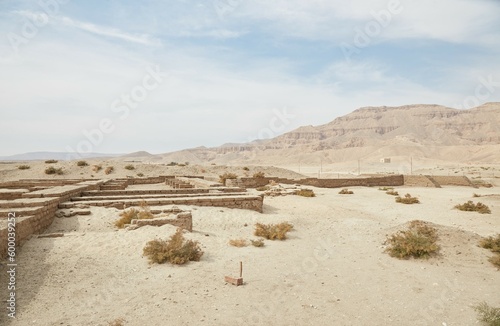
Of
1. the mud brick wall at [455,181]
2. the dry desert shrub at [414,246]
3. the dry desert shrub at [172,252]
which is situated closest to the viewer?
the dry desert shrub at [172,252]

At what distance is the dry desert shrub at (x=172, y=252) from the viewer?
24.7ft

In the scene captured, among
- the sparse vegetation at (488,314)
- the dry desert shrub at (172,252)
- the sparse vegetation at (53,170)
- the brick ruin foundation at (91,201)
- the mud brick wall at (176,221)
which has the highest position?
the sparse vegetation at (53,170)

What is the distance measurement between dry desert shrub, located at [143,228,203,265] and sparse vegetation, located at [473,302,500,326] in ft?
18.3

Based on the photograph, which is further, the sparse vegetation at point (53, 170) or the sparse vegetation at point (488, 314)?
the sparse vegetation at point (53, 170)

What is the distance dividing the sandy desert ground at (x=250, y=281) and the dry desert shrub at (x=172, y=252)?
200 millimetres

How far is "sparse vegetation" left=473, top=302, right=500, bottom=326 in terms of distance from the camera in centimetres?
514

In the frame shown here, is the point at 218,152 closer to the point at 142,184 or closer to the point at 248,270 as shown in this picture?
the point at 142,184

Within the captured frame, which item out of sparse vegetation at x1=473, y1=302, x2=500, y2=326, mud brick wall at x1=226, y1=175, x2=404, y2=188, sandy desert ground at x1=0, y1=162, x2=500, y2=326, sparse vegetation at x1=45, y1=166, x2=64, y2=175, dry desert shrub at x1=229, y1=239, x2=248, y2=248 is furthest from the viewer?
sparse vegetation at x1=45, y1=166, x2=64, y2=175

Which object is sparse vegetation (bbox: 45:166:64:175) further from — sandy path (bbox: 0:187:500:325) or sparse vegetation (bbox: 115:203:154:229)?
sparse vegetation (bbox: 115:203:154:229)

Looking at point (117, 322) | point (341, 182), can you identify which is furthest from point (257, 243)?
point (341, 182)

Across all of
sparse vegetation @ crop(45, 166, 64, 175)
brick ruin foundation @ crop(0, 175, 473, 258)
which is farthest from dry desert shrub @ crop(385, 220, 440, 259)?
sparse vegetation @ crop(45, 166, 64, 175)

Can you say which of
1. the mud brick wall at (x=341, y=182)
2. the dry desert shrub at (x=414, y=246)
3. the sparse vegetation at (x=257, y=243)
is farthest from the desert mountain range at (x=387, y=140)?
the sparse vegetation at (x=257, y=243)

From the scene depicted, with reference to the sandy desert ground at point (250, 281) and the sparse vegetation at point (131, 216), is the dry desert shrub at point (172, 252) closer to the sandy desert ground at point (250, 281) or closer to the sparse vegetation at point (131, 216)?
the sandy desert ground at point (250, 281)

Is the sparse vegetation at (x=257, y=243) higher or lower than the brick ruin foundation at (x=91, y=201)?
lower
